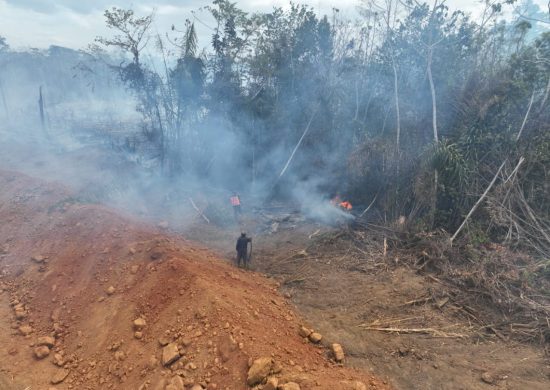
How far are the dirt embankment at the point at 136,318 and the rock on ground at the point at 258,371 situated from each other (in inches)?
3.6

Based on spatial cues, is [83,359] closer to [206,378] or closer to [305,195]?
[206,378]

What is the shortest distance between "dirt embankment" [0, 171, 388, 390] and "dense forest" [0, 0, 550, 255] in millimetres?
5469

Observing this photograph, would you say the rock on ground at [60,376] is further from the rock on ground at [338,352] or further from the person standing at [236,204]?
the person standing at [236,204]

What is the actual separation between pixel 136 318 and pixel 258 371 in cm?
280

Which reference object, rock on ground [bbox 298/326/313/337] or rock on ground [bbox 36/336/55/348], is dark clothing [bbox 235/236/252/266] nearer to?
rock on ground [bbox 298/326/313/337]

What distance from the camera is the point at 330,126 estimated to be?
49.2 ft

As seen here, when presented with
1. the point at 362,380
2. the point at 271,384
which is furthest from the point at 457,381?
the point at 271,384

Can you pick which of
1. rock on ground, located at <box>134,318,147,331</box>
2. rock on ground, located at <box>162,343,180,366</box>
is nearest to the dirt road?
rock on ground, located at <box>162,343,180,366</box>

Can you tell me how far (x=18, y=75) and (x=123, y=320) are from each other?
3413 cm

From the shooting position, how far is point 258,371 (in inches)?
182

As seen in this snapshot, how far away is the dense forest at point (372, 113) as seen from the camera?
30.7 feet

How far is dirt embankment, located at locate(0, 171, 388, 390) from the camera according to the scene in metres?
5.09

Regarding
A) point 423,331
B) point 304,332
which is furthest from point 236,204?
point 423,331

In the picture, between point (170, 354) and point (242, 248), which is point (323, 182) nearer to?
point (242, 248)
